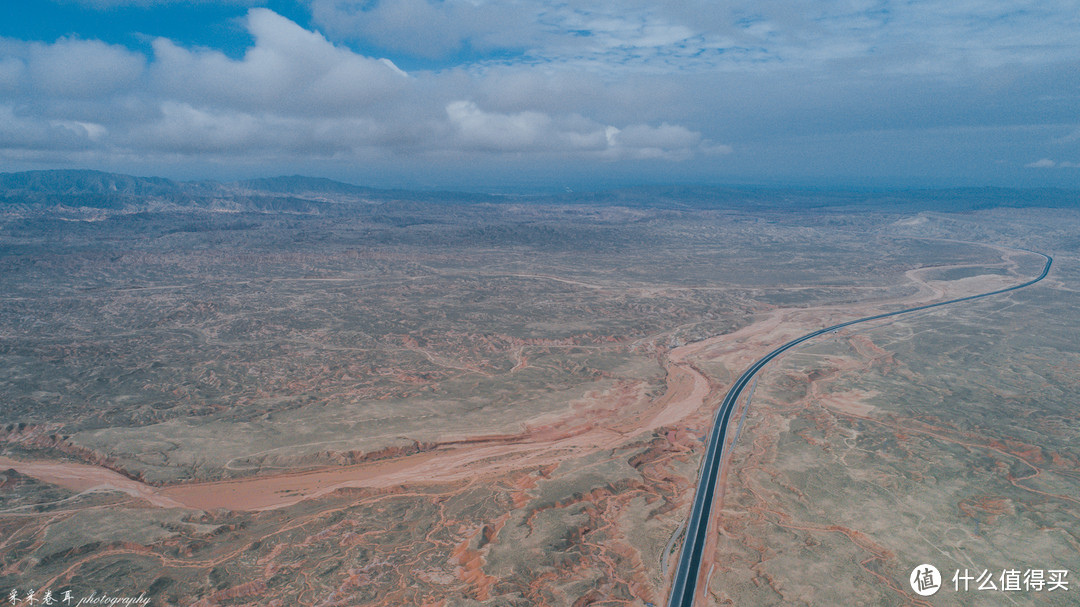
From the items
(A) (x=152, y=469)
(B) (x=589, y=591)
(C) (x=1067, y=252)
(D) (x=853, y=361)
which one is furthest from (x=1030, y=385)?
(C) (x=1067, y=252)

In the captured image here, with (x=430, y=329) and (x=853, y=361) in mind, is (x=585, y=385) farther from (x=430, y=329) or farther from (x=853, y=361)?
(x=853, y=361)

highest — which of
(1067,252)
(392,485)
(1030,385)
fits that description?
(1067,252)
